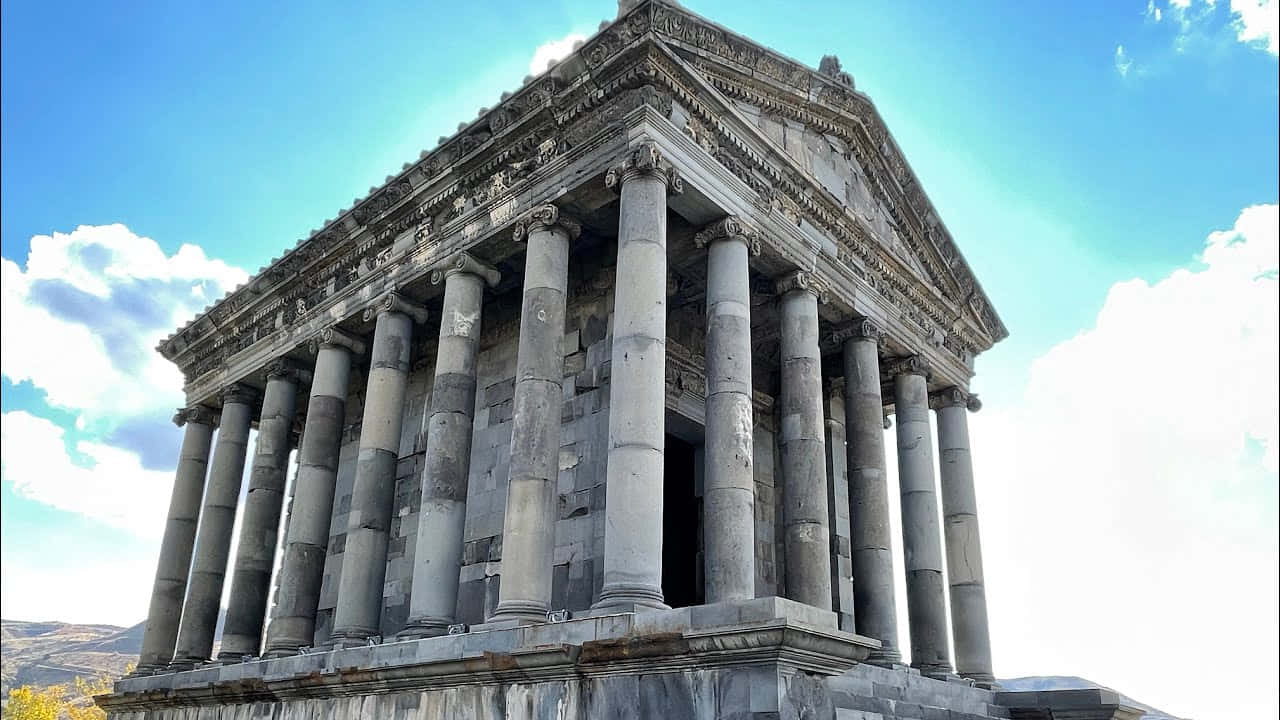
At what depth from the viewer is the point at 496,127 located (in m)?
16.2

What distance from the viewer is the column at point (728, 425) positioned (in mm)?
12562

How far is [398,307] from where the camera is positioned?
58.9 feet

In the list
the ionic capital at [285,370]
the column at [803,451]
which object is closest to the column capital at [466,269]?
the column at [803,451]

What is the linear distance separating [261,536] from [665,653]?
1306 cm

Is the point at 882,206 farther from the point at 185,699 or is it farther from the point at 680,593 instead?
the point at 185,699

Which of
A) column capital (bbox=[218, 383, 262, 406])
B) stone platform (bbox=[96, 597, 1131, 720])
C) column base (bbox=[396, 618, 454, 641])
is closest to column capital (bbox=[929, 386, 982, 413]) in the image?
stone platform (bbox=[96, 597, 1131, 720])

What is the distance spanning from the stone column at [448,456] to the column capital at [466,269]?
18 millimetres

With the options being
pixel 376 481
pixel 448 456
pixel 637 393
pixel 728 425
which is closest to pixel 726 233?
pixel 728 425

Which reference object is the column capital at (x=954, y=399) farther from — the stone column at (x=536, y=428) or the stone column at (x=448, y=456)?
the stone column at (x=448, y=456)

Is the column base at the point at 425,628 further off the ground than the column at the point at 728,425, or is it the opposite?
the column at the point at 728,425

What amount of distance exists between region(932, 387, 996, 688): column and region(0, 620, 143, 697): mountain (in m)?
92.6

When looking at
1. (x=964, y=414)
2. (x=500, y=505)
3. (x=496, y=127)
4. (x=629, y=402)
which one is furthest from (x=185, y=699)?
(x=964, y=414)

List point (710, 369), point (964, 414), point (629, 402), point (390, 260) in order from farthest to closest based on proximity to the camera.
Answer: point (964, 414) → point (390, 260) → point (710, 369) → point (629, 402)

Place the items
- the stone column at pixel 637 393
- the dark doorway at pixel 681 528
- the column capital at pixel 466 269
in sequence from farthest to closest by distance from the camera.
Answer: the dark doorway at pixel 681 528, the column capital at pixel 466 269, the stone column at pixel 637 393
